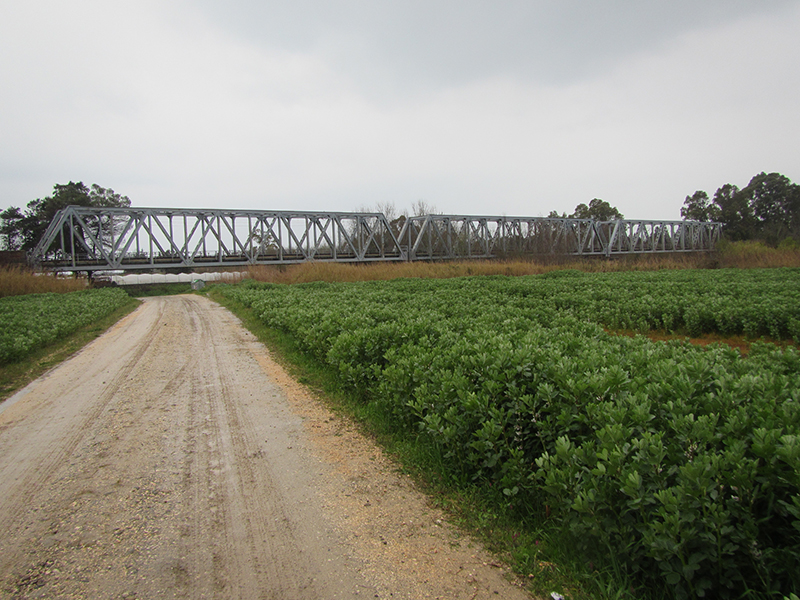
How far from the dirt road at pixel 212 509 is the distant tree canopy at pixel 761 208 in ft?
247

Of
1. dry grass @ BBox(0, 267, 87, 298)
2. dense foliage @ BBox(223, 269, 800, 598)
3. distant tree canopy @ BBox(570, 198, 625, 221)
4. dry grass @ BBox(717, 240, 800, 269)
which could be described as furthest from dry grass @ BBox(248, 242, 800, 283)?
distant tree canopy @ BBox(570, 198, 625, 221)

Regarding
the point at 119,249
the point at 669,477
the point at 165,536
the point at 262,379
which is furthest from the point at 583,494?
the point at 119,249

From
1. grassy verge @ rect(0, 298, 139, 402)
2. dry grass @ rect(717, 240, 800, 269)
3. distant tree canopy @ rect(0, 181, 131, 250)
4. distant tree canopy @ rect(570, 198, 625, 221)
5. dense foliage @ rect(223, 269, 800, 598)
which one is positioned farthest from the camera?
distant tree canopy @ rect(570, 198, 625, 221)

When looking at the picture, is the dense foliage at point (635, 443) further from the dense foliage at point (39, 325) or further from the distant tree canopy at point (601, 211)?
the distant tree canopy at point (601, 211)

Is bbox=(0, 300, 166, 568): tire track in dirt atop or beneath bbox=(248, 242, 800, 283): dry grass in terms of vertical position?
beneath

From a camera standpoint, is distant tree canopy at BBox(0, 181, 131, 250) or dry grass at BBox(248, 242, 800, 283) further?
distant tree canopy at BBox(0, 181, 131, 250)

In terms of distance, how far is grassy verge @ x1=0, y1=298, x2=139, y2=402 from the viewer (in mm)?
7508

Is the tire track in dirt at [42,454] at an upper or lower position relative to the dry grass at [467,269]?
lower

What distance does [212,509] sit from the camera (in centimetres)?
340

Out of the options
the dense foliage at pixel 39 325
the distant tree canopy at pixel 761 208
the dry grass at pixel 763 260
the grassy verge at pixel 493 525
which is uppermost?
the distant tree canopy at pixel 761 208

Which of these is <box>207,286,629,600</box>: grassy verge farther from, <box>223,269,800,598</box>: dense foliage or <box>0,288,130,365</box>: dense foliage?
<box>0,288,130,365</box>: dense foliage

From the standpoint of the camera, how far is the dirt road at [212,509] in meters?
2.62

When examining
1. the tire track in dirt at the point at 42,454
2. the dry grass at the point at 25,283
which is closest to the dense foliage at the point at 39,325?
the tire track in dirt at the point at 42,454

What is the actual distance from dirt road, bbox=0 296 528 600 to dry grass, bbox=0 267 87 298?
1039 inches
